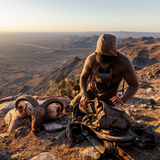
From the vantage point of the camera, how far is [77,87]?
21.6ft

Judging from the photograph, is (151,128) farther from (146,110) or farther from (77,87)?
(77,87)

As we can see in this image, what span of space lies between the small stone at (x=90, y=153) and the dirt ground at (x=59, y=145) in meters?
0.09

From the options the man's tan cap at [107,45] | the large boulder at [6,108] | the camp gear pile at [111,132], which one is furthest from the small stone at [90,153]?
the large boulder at [6,108]

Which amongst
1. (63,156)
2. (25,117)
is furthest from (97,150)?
(25,117)

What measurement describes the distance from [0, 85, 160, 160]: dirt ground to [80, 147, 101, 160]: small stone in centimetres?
9

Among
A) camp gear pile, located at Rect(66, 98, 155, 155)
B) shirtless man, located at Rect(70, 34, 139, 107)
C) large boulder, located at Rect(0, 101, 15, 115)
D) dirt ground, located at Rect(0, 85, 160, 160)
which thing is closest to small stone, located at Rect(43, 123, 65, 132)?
dirt ground, located at Rect(0, 85, 160, 160)

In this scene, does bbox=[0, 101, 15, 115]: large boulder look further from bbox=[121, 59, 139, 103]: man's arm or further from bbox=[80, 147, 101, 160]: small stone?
bbox=[121, 59, 139, 103]: man's arm

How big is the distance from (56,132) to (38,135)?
48 centimetres

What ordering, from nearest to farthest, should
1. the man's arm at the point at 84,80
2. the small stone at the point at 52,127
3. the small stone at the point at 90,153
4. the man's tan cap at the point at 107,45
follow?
the small stone at the point at 90,153, the man's tan cap at the point at 107,45, the man's arm at the point at 84,80, the small stone at the point at 52,127

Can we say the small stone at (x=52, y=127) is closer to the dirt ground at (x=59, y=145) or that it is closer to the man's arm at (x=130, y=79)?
the dirt ground at (x=59, y=145)

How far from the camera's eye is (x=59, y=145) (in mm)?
3105

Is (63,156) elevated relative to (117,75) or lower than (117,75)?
lower

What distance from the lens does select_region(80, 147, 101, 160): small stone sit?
2541 millimetres

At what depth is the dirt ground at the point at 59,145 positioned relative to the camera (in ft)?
8.54
